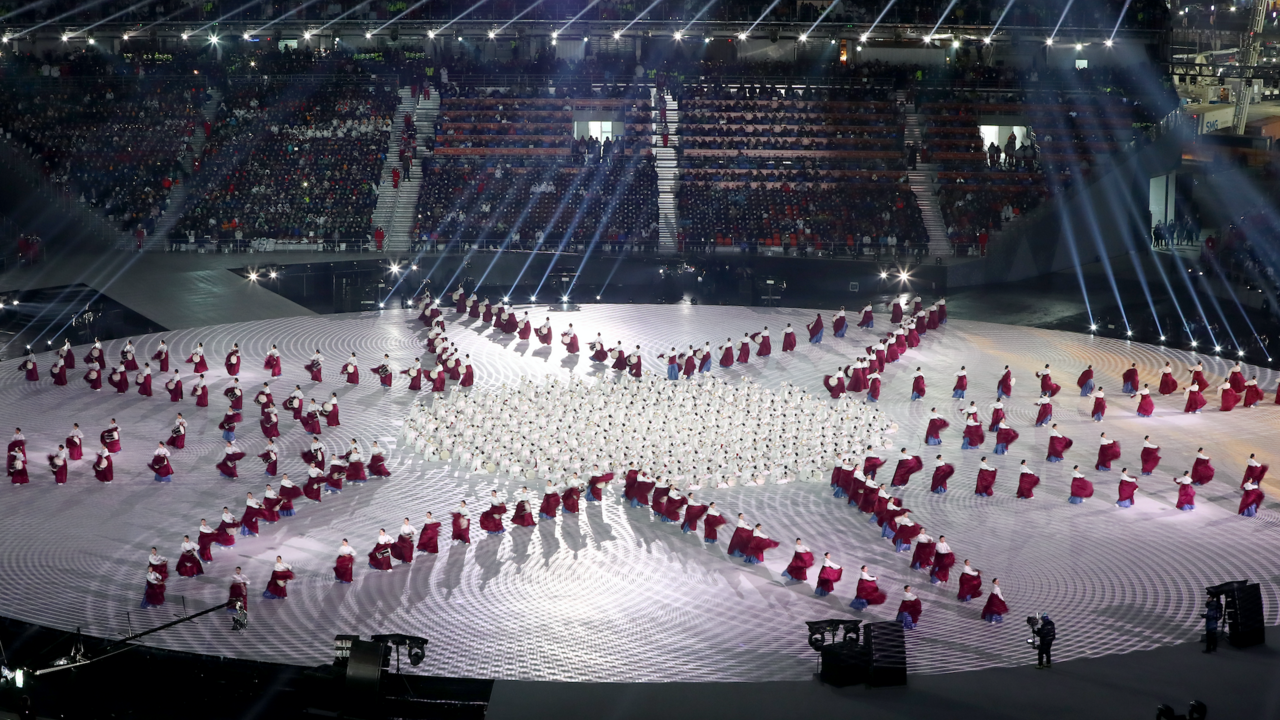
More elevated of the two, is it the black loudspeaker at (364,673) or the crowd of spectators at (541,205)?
the crowd of spectators at (541,205)

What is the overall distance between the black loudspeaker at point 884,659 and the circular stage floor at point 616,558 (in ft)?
4.49

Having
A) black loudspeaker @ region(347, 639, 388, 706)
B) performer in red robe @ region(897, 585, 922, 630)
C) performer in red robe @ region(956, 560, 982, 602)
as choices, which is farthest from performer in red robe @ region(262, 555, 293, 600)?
performer in red robe @ region(956, 560, 982, 602)

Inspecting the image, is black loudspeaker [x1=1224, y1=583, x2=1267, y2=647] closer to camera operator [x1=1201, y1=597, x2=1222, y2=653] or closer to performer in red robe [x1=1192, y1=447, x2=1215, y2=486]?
Result: camera operator [x1=1201, y1=597, x2=1222, y2=653]

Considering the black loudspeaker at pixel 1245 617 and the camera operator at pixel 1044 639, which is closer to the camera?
the camera operator at pixel 1044 639

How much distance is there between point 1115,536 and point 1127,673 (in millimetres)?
6156

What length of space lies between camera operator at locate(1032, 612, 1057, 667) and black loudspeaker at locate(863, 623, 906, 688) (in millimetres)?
2076

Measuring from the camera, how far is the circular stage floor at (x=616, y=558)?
1847 centimetres

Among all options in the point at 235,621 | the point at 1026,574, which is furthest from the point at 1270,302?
the point at 235,621

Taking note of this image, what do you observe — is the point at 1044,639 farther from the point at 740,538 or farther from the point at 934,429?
the point at 934,429

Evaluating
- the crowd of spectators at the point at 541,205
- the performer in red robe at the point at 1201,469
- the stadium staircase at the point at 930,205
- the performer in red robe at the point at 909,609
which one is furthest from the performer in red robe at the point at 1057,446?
the crowd of spectators at the point at 541,205

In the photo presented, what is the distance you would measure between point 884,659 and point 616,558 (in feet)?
21.0

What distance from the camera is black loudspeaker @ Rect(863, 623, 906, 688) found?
53.2ft

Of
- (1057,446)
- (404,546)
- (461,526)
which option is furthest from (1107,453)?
(404,546)

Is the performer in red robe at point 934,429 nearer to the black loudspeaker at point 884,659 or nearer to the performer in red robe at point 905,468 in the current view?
the performer in red robe at point 905,468
